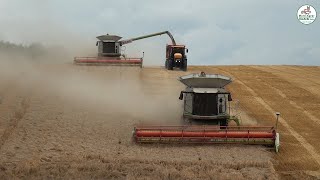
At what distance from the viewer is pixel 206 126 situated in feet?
83.9

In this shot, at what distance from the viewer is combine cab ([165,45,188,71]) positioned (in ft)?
163

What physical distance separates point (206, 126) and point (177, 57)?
964 inches

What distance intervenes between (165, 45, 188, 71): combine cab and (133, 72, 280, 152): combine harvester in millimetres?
22491

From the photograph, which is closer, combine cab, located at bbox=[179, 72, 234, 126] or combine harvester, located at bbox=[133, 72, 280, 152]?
combine harvester, located at bbox=[133, 72, 280, 152]

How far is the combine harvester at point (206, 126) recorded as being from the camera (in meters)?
24.4

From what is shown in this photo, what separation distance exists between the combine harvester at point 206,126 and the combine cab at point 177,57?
73.8ft

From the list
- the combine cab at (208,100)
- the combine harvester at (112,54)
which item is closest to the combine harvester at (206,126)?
the combine cab at (208,100)

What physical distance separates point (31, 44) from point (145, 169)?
154 ft

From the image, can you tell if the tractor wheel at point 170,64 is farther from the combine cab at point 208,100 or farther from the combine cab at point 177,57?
the combine cab at point 208,100

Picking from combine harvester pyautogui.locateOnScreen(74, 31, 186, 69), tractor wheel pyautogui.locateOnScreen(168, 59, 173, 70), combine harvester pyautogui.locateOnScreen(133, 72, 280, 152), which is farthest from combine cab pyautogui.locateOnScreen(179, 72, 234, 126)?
tractor wheel pyautogui.locateOnScreen(168, 59, 173, 70)

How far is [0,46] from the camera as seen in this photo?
58.0 metres

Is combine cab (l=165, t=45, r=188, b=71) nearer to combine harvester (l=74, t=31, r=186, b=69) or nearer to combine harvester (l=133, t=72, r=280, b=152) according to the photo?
combine harvester (l=74, t=31, r=186, b=69)

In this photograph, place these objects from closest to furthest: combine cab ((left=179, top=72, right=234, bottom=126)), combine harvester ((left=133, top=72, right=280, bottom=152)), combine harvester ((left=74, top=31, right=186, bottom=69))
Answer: combine harvester ((left=133, top=72, right=280, bottom=152)), combine cab ((left=179, top=72, right=234, bottom=126)), combine harvester ((left=74, top=31, right=186, bottom=69))

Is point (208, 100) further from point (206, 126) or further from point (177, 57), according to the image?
point (177, 57)
